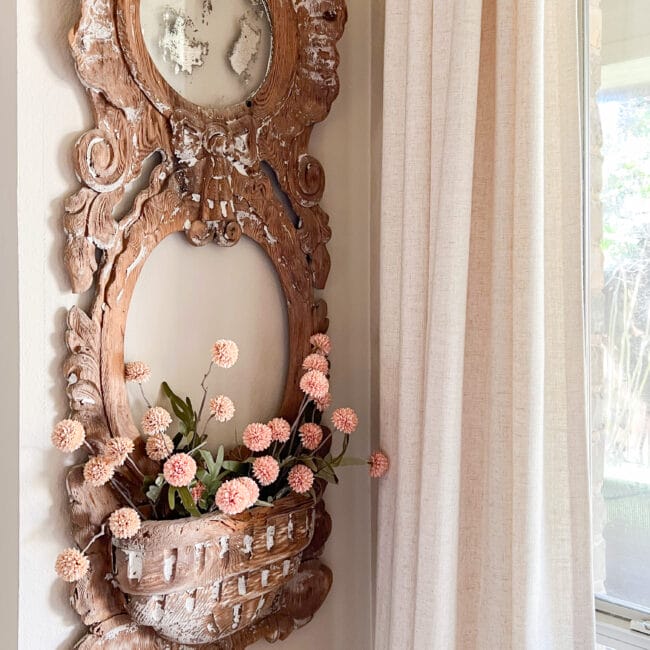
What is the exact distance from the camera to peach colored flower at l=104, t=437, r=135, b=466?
1.01m

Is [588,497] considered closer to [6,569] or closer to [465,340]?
[465,340]

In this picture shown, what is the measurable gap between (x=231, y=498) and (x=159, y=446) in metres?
0.13

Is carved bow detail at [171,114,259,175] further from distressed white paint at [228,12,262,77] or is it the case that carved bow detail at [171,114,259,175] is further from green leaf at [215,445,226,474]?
green leaf at [215,445,226,474]

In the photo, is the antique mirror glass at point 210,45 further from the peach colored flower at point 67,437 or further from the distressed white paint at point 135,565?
the distressed white paint at point 135,565

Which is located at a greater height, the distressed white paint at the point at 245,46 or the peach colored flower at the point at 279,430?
the distressed white paint at the point at 245,46

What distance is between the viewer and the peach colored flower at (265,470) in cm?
114

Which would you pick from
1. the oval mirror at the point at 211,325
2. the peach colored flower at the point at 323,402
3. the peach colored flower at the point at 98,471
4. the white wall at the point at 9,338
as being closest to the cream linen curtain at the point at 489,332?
the peach colored flower at the point at 323,402

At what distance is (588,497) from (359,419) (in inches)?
19.5

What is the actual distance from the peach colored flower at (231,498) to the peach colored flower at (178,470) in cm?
6

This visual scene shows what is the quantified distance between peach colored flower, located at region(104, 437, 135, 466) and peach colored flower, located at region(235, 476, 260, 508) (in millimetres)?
174

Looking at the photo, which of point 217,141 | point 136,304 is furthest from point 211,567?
point 217,141

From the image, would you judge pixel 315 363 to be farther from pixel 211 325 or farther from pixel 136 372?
pixel 136 372

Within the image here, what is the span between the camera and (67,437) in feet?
3.23

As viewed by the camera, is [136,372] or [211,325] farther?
[211,325]
